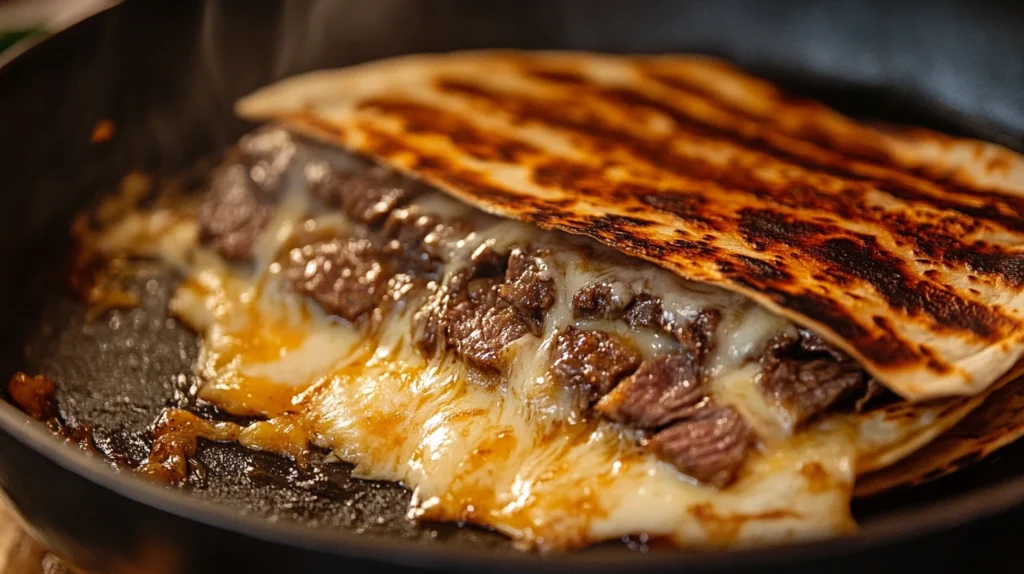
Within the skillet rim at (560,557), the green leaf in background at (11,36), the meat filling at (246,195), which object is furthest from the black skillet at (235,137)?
the green leaf in background at (11,36)

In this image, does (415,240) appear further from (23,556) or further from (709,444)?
(23,556)

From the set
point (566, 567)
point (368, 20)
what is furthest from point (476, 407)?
point (368, 20)

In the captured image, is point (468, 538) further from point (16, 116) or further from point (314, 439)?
point (16, 116)

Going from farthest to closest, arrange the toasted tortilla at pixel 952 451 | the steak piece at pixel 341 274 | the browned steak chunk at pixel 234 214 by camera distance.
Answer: the browned steak chunk at pixel 234 214, the steak piece at pixel 341 274, the toasted tortilla at pixel 952 451

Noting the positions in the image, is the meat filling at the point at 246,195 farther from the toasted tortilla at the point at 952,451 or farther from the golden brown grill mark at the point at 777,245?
the toasted tortilla at the point at 952,451

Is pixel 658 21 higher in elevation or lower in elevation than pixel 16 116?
higher


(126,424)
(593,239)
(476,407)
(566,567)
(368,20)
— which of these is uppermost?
(368,20)

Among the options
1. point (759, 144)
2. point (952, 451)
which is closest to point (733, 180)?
point (759, 144)
